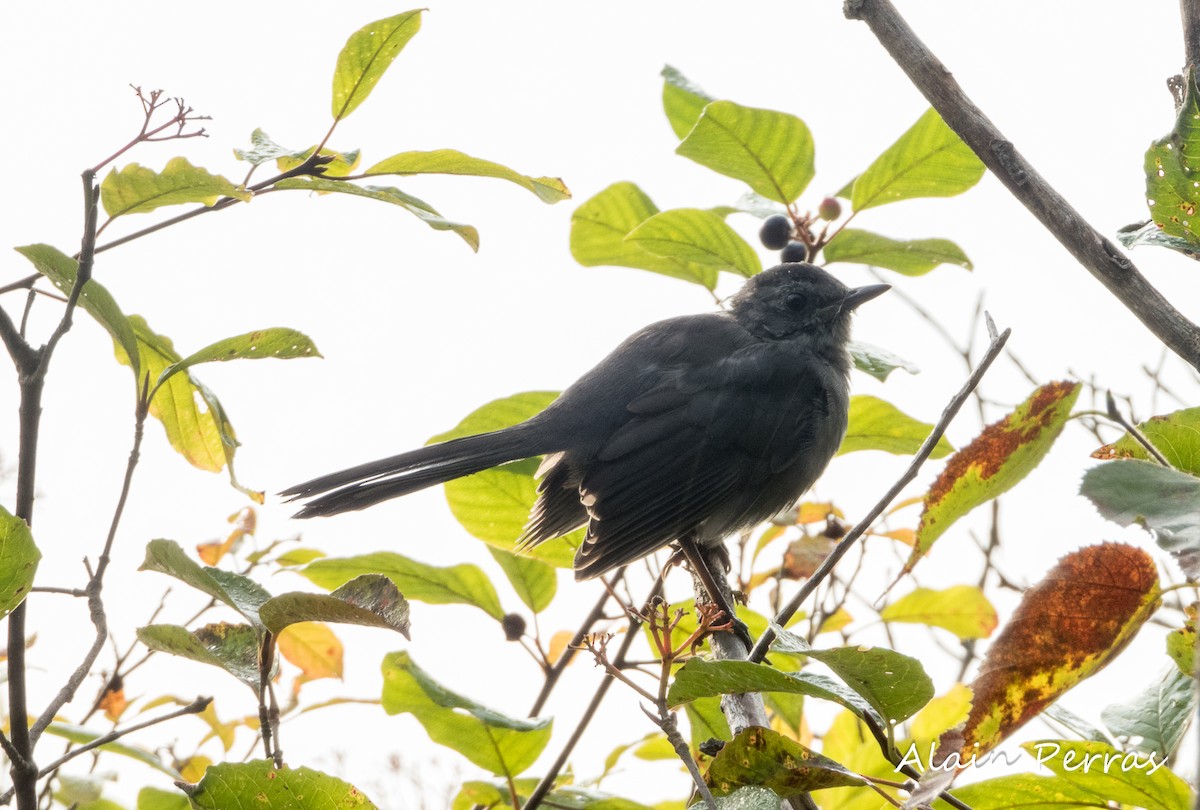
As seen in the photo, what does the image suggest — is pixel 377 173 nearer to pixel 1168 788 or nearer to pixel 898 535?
pixel 1168 788

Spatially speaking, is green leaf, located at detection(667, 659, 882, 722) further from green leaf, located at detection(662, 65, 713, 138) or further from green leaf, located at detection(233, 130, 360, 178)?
green leaf, located at detection(662, 65, 713, 138)

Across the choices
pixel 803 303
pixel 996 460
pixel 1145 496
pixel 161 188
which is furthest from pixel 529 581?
pixel 803 303

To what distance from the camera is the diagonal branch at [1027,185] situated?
1.52m

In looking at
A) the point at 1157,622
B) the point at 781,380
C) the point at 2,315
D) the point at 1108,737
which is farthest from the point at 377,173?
the point at 1157,622

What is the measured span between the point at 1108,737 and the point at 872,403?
124cm

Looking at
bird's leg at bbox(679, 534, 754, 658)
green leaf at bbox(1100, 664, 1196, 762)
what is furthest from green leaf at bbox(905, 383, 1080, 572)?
bird's leg at bbox(679, 534, 754, 658)

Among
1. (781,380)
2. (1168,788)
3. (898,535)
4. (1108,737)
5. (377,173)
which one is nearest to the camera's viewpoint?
(1168,788)

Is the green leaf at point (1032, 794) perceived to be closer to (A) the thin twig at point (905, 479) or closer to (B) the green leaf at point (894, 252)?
(A) the thin twig at point (905, 479)

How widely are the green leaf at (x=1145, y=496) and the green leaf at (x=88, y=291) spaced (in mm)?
1592

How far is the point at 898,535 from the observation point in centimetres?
365

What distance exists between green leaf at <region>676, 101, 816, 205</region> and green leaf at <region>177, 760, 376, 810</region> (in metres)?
1.72

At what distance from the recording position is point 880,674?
157 cm

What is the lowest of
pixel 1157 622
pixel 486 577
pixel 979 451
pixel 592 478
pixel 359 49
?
pixel 1157 622

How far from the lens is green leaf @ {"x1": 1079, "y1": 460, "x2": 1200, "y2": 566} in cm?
121
